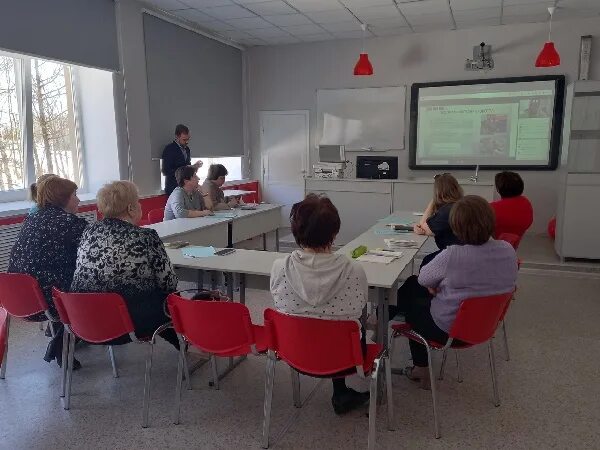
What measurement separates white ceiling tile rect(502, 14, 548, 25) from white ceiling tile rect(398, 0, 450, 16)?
1026mm

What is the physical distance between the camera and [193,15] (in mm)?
6203

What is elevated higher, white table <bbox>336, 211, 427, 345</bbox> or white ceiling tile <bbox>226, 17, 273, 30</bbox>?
white ceiling tile <bbox>226, 17, 273, 30</bbox>

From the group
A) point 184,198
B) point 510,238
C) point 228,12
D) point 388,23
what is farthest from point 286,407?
point 388,23

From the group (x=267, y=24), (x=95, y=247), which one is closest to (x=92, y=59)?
(x=267, y=24)

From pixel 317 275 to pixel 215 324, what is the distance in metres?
0.52

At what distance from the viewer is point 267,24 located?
666 cm

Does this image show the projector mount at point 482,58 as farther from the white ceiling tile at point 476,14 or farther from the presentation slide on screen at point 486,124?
the white ceiling tile at point 476,14

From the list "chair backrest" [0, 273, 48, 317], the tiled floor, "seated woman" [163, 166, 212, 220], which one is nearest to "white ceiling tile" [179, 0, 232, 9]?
"seated woman" [163, 166, 212, 220]

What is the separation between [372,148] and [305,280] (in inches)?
234

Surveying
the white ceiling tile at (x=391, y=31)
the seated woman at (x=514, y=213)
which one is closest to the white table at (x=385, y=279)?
the seated woman at (x=514, y=213)

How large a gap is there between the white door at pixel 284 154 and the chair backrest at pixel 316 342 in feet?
19.6

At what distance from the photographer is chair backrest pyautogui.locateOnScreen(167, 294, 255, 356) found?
2088 millimetres

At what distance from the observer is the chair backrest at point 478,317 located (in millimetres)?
2178

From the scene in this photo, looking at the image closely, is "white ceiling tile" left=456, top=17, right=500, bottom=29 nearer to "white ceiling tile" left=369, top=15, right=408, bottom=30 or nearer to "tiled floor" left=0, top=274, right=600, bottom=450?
"white ceiling tile" left=369, top=15, right=408, bottom=30
